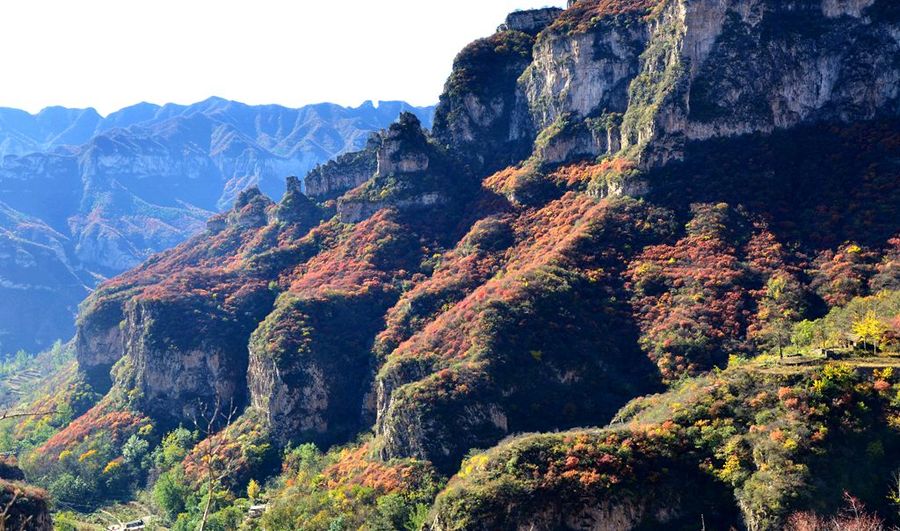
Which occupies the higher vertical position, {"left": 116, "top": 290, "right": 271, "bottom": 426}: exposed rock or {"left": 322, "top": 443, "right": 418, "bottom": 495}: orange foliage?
{"left": 116, "top": 290, "right": 271, "bottom": 426}: exposed rock

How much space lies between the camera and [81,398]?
14600 centimetres

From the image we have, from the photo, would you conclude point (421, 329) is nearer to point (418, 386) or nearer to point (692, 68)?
point (418, 386)

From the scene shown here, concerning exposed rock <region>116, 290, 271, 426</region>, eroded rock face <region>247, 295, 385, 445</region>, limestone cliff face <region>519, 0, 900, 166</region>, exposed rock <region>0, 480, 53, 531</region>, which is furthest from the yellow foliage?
limestone cliff face <region>519, 0, 900, 166</region>

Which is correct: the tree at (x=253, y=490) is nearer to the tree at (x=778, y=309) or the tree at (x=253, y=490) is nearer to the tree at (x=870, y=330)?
the tree at (x=778, y=309)

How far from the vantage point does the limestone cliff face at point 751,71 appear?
4028 inches

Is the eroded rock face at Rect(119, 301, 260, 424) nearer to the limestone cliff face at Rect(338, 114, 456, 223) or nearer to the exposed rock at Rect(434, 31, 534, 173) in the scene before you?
the limestone cliff face at Rect(338, 114, 456, 223)

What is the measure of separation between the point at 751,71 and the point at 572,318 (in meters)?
56.2

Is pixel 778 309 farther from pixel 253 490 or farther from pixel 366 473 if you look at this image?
pixel 253 490

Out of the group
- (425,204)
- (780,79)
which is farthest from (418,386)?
(780,79)

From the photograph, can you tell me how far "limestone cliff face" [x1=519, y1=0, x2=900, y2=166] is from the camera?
10231 cm

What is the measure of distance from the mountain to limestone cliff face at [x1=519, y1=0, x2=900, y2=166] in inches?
18.7

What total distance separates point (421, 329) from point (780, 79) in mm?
75068

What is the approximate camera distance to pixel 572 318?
9188 cm

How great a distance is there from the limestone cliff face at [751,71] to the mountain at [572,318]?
1.56 ft
